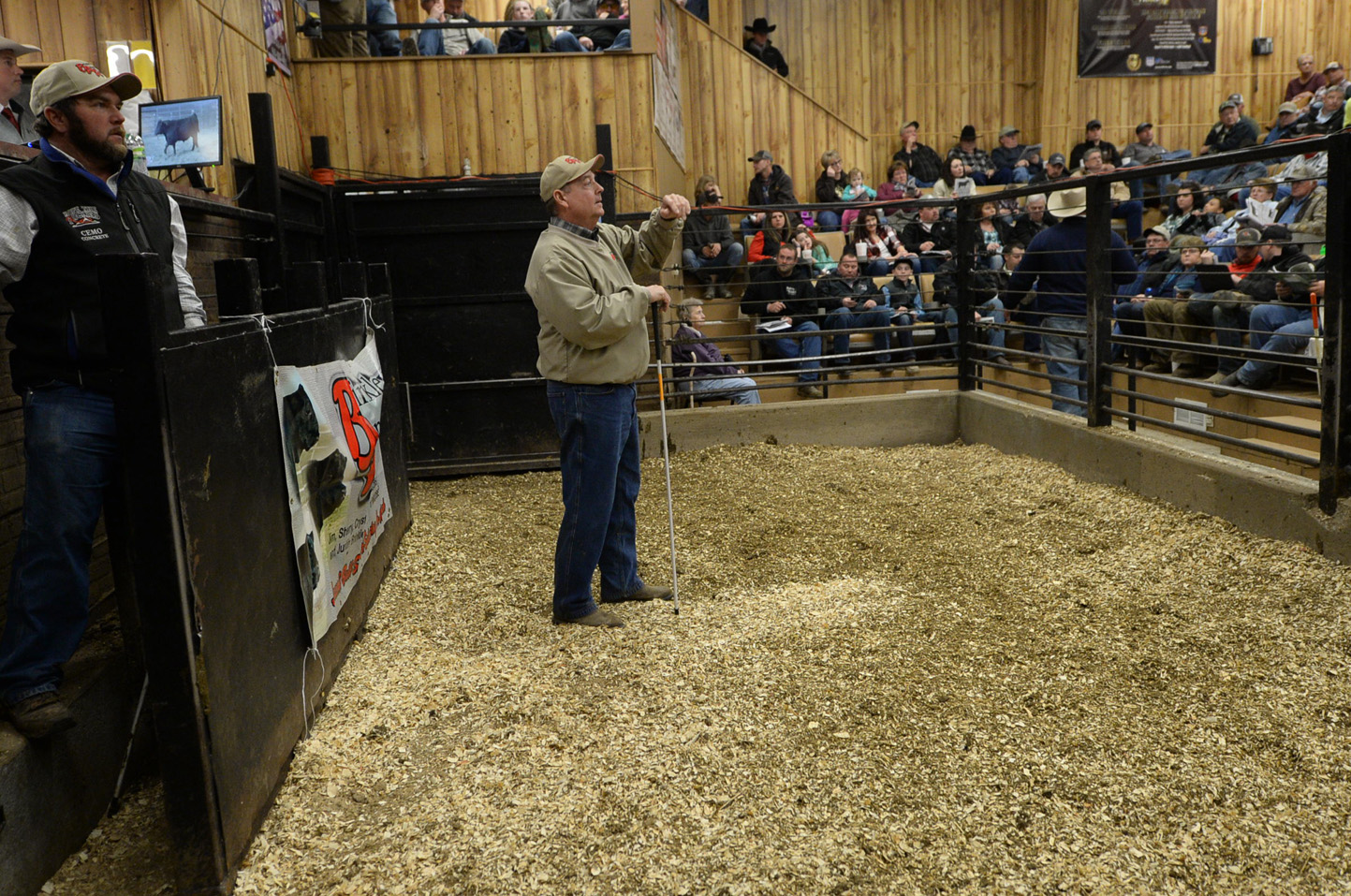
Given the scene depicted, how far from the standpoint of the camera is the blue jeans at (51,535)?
2.76 metres

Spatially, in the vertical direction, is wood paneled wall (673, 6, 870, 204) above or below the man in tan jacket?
above

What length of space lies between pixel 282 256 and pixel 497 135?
2.71 m

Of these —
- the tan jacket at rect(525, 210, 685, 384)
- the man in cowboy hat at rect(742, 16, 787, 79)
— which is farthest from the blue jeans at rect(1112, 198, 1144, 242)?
the man in cowboy hat at rect(742, 16, 787, 79)

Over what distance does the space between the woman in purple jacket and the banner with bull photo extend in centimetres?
392

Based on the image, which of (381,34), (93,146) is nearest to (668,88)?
(381,34)

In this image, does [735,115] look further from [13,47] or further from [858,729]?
[858,729]

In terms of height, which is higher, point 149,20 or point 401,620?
point 149,20

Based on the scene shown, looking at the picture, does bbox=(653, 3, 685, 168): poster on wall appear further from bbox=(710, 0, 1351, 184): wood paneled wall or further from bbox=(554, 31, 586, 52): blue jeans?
bbox=(710, 0, 1351, 184): wood paneled wall

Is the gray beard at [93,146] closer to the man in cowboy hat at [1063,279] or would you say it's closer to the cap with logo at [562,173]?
the cap with logo at [562,173]

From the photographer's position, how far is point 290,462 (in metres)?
3.34

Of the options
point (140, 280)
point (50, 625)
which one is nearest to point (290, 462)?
point (50, 625)

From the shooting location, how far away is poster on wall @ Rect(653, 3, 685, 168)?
9.36 meters

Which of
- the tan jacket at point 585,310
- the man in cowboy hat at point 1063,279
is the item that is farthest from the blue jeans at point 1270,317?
the tan jacket at point 585,310

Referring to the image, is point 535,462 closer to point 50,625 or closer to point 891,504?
point 891,504
